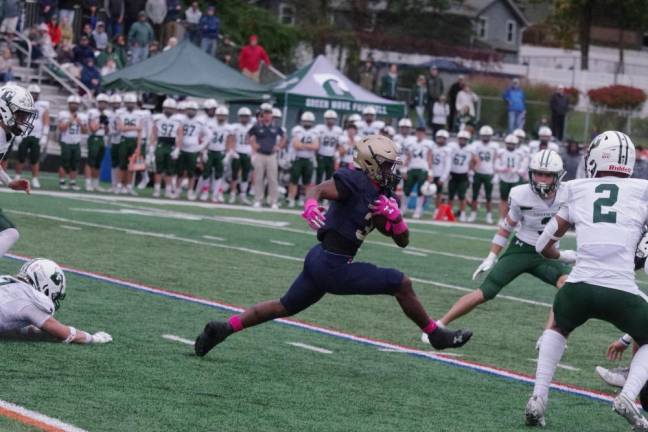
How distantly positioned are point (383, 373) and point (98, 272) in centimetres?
432

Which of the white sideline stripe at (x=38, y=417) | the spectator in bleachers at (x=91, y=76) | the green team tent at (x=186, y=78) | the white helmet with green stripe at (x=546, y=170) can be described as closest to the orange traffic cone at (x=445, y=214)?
the green team tent at (x=186, y=78)

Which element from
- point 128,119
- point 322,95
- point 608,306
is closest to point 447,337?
point 608,306

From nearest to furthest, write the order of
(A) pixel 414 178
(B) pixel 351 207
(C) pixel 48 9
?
(B) pixel 351 207
(A) pixel 414 178
(C) pixel 48 9

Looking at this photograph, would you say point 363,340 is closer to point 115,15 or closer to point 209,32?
point 209,32

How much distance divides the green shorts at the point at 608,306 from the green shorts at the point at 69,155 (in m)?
16.6

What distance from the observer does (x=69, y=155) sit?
22.2 meters

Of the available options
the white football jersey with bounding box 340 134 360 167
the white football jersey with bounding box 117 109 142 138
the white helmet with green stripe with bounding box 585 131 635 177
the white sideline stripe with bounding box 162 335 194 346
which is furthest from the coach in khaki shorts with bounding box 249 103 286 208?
the white helmet with green stripe with bounding box 585 131 635 177

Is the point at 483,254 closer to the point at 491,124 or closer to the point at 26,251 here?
the point at 26,251

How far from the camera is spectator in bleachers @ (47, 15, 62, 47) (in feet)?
94.9

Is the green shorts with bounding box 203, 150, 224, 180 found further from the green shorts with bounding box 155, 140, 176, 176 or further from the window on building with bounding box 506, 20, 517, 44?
the window on building with bounding box 506, 20, 517, 44

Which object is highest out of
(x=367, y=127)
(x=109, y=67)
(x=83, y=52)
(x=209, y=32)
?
(x=209, y=32)

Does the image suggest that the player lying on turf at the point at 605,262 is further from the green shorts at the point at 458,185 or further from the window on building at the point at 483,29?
the window on building at the point at 483,29

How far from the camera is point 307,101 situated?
25.5 m

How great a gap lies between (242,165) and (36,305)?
15611mm
